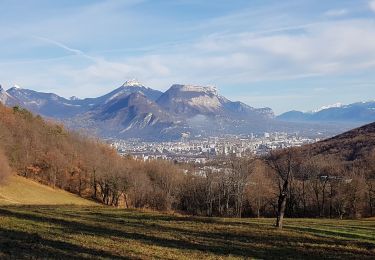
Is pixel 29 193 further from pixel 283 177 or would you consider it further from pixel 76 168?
pixel 283 177

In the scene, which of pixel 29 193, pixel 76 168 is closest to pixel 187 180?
pixel 76 168

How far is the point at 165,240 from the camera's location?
26.7 m

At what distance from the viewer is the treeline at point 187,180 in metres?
90.3

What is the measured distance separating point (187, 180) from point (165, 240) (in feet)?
268

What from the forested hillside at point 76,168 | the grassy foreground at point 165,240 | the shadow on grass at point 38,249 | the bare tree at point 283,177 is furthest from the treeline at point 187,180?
the shadow on grass at point 38,249

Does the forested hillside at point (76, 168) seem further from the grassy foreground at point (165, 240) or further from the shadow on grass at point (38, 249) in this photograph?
the shadow on grass at point (38, 249)

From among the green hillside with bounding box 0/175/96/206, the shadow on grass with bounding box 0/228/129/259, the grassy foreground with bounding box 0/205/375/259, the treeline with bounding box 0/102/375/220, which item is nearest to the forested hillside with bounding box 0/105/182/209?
the treeline with bounding box 0/102/375/220

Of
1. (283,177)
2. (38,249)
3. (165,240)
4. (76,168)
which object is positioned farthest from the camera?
(76,168)

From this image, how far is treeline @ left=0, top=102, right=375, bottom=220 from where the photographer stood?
3556 inches

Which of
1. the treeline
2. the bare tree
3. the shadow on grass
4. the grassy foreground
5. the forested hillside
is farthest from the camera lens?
the forested hillside

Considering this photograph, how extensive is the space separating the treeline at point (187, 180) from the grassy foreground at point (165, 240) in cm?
4310

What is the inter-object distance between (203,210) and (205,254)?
77.8m

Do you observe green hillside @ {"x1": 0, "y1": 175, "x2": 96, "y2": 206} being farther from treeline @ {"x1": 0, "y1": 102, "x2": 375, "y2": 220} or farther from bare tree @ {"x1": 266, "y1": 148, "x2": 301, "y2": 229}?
bare tree @ {"x1": 266, "y1": 148, "x2": 301, "y2": 229}

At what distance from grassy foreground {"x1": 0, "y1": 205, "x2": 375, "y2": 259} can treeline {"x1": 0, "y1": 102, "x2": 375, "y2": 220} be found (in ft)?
141
